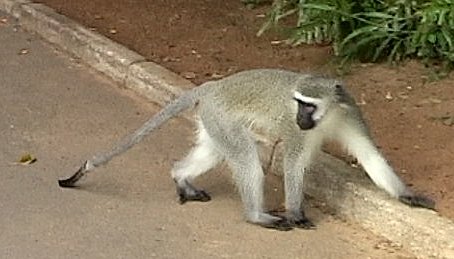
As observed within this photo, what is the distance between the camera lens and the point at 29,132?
24.9 feet

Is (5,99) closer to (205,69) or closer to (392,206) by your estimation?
(205,69)

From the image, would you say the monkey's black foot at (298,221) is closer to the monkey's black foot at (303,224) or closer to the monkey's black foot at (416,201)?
the monkey's black foot at (303,224)

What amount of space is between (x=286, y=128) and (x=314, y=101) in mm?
216

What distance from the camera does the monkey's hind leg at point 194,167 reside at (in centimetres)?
630

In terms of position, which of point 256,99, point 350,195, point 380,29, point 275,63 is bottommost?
point 275,63

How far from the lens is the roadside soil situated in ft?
21.6

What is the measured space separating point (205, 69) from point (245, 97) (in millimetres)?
2537

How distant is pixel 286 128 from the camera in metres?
5.88

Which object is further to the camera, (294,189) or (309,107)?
(294,189)

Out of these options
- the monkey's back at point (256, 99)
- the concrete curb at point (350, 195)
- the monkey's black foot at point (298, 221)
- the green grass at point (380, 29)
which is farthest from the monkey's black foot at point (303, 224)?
the green grass at point (380, 29)

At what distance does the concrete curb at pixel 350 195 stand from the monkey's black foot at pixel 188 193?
0.56 metres

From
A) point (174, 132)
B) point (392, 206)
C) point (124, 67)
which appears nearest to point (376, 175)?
point (392, 206)

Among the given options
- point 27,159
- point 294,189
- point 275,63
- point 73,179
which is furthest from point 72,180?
point 275,63

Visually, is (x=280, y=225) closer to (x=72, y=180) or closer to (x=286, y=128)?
(x=286, y=128)
